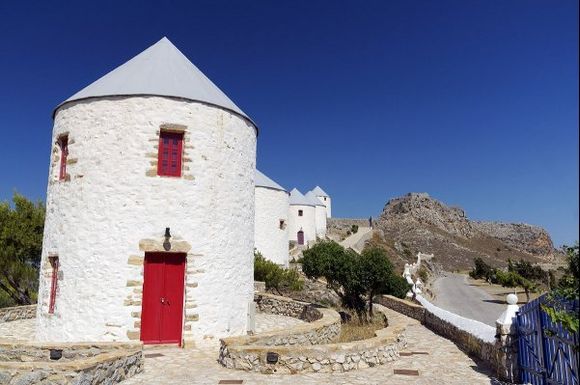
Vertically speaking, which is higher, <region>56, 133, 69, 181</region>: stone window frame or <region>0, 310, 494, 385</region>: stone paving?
<region>56, 133, 69, 181</region>: stone window frame

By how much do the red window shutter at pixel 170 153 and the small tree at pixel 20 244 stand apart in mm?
10932

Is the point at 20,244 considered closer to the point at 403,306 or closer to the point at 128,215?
the point at 128,215

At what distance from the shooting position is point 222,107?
37.4 ft

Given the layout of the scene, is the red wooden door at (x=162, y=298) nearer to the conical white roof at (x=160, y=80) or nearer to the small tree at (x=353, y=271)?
the conical white roof at (x=160, y=80)

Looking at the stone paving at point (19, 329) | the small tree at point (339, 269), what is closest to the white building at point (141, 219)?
the stone paving at point (19, 329)

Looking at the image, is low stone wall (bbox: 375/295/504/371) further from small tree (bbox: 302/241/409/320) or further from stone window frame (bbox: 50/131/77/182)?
stone window frame (bbox: 50/131/77/182)

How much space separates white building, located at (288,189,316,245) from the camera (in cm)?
4319

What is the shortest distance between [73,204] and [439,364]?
9226 mm

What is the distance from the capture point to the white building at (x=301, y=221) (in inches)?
1700

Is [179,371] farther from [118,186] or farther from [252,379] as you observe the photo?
[118,186]

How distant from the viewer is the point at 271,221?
26828mm

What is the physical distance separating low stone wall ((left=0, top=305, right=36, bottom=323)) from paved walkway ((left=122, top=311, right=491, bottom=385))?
290 inches

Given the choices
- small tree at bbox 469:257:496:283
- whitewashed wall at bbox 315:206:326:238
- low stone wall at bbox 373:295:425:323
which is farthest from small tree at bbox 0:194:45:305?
small tree at bbox 469:257:496:283

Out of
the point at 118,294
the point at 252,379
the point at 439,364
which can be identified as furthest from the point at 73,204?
the point at 439,364
